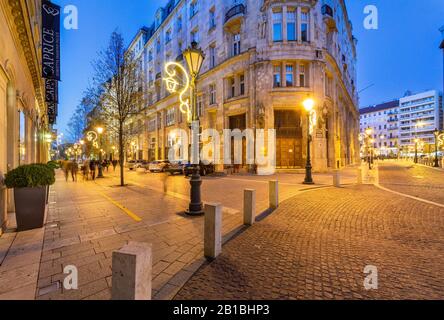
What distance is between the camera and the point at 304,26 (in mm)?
21828

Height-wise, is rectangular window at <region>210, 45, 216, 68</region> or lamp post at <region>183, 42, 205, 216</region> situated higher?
rectangular window at <region>210, 45, 216, 68</region>

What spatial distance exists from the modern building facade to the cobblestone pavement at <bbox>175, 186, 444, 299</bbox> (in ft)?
401

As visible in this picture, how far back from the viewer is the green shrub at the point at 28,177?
502cm

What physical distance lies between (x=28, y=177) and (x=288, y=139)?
20.5 meters

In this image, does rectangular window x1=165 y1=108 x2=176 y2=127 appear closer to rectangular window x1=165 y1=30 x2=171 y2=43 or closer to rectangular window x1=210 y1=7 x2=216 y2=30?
rectangular window x1=165 y1=30 x2=171 y2=43

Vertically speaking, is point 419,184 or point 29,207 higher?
point 29,207

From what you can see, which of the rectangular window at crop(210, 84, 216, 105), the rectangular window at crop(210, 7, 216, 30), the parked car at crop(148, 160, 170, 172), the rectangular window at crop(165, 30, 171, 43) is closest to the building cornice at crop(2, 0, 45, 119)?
the parked car at crop(148, 160, 170, 172)

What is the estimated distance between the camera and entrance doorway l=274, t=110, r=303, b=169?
72.1 ft

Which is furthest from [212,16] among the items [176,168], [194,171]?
[194,171]

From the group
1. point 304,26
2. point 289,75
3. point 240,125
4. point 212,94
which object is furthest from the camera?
point 212,94

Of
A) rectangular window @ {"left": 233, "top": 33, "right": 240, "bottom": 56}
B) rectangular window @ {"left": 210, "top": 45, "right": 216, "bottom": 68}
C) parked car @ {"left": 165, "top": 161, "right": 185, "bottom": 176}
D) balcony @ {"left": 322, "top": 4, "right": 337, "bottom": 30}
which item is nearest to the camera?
parked car @ {"left": 165, "top": 161, "right": 185, "bottom": 176}

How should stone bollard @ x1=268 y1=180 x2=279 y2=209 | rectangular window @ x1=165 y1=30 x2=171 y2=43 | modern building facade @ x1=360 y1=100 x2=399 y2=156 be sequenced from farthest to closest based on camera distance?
modern building facade @ x1=360 y1=100 x2=399 y2=156
rectangular window @ x1=165 y1=30 x2=171 y2=43
stone bollard @ x1=268 y1=180 x2=279 y2=209

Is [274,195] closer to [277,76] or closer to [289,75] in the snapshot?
[277,76]

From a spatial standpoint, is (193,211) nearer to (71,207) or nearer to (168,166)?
(71,207)
